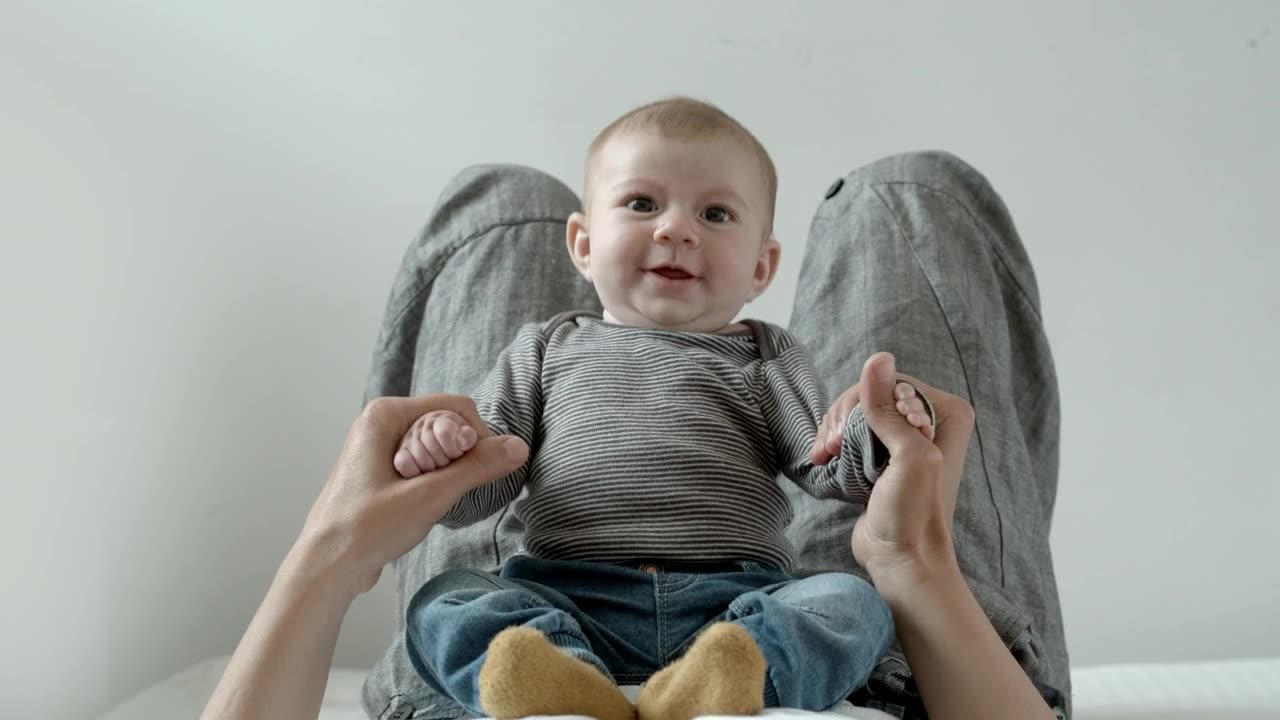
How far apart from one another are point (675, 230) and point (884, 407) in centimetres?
28

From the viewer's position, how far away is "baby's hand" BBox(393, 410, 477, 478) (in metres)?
0.97

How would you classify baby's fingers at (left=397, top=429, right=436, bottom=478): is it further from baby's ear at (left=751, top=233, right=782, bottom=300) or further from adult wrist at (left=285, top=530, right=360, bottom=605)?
baby's ear at (left=751, top=233, right=782, bottom=300)

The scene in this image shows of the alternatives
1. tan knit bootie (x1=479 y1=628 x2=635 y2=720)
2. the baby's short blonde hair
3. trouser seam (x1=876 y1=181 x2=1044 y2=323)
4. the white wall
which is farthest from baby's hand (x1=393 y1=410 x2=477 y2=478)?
the white wall

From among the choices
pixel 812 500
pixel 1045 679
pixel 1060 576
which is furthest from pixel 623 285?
pixel 1060 576

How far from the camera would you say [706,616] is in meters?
0.96

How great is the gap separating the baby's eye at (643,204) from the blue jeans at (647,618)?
0.32 metres

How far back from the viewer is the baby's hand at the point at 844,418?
3.07 feet

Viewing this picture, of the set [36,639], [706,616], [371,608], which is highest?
[706,616]

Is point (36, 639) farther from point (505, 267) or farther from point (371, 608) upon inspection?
point (371, 608)

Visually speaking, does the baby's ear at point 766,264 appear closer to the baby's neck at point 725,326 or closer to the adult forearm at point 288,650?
the baby's neck at point 725,326

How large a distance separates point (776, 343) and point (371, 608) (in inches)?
45.6

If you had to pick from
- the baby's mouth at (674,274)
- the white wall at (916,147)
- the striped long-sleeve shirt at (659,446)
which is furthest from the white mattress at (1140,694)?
the baby's mouth at (674,274)

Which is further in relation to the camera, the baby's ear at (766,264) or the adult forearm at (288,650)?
the baby's ear at (766,264)

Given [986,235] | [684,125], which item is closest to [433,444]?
[684,125]
